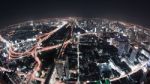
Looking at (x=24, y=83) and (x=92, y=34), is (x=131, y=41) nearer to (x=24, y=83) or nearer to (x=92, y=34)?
(x=92, y=34)

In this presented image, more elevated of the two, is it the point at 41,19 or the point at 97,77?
the point at 41,19

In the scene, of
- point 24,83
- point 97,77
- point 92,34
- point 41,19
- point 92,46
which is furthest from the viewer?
point 41,19

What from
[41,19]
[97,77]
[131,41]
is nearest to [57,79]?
[97,77]

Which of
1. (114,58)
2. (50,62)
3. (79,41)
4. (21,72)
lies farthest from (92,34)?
(21,72)

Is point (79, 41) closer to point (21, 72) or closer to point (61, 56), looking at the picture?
point (61, 56)

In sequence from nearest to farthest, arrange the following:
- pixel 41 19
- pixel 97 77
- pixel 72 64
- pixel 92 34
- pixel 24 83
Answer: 1. pixel 24 83
2. pixel 97 77
3. pixel 72 64
4. pixel 92 34
5. pixel 41 19

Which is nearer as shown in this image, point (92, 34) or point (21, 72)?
point (21, 72)
